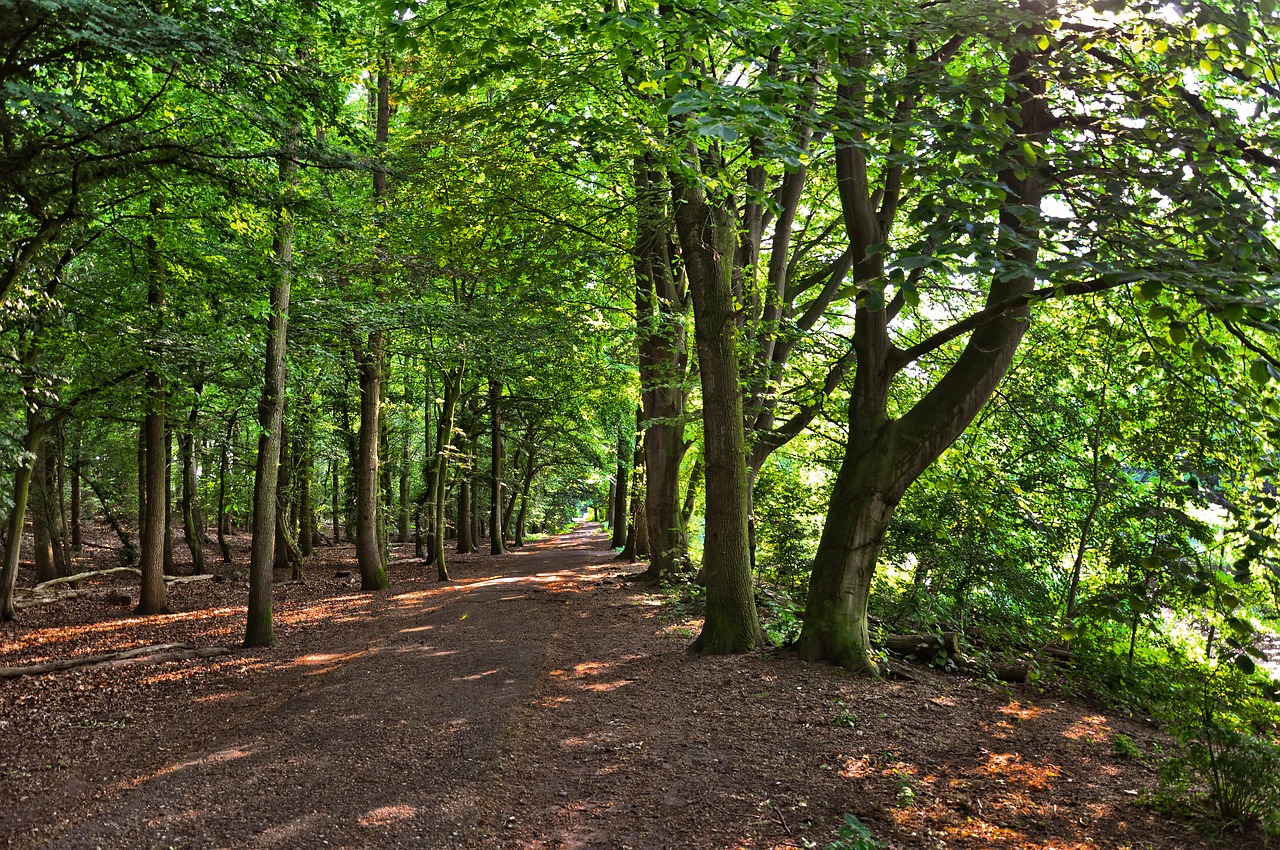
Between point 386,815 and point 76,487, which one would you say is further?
point 76,487

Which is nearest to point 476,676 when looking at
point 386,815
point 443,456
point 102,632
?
point 386,815

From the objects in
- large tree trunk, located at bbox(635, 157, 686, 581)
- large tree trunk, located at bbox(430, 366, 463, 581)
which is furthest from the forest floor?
large tree trunk, located at bbox(430, 366, 463, 581)

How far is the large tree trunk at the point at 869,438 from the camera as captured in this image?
7.55 metres

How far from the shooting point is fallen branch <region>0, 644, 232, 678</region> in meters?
9.44

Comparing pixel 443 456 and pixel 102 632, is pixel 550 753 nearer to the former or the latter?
pixel 102 632

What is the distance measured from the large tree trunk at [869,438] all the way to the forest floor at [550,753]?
0.57 m

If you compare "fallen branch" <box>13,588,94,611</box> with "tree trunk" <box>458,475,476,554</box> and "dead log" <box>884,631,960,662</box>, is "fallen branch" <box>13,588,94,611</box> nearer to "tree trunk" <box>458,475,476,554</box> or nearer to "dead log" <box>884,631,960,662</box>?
"tree trunk" <box>458,475,476,554</box>

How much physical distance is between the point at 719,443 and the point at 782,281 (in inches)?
162

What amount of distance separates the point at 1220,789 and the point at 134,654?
12.0 metres

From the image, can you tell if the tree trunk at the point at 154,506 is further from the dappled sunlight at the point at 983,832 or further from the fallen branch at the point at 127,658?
the dappled sunlight at the point at 983,832

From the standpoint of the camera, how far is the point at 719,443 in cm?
892

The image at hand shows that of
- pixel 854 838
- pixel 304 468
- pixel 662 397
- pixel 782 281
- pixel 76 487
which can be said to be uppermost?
pixel 782 281

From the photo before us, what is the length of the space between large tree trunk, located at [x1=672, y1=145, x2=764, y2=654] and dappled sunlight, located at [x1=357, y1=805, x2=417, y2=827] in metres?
4.39

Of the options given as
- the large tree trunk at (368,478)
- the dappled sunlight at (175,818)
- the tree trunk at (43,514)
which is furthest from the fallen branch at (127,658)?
the tree trunk at (43,514)
